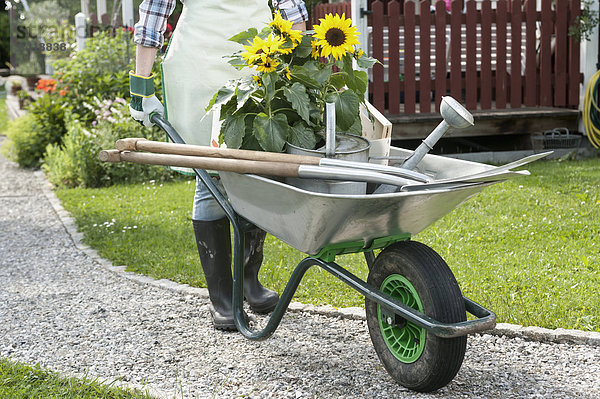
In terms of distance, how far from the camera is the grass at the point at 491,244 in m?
3.25

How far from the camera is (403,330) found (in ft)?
7.98

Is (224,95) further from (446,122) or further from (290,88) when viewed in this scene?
(446,122)

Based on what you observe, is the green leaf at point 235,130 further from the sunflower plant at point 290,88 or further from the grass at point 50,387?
Result: the grass at point 50,387

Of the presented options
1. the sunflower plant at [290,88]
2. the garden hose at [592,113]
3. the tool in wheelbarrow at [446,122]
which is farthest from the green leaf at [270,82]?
the garden hose at [592,113]

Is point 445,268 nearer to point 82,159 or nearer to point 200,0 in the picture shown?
point 200,0

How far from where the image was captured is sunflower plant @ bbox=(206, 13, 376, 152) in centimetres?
237

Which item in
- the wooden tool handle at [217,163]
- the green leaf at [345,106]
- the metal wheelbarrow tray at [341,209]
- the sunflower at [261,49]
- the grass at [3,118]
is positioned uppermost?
the sunflower at [261,49]

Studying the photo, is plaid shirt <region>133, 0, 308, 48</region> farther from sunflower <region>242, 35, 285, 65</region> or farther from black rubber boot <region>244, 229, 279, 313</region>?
black rubber boot <region>244, 229, 279, 313</region>

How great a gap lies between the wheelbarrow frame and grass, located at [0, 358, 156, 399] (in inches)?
20.0

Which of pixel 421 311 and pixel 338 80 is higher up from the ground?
pixel 338 80

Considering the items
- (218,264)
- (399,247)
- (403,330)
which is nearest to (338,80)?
(399,247)

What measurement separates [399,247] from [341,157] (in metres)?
0.34

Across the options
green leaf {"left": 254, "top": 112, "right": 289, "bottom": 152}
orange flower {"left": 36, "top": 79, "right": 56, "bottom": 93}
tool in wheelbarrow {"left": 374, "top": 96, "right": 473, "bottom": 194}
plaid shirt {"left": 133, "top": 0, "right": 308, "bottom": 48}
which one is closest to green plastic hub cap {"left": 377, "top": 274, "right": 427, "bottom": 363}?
tool in wheelbarrow {"left": 374, "top": 96, "right": 473, "bottom": 194}

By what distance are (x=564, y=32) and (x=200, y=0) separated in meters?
4.95
